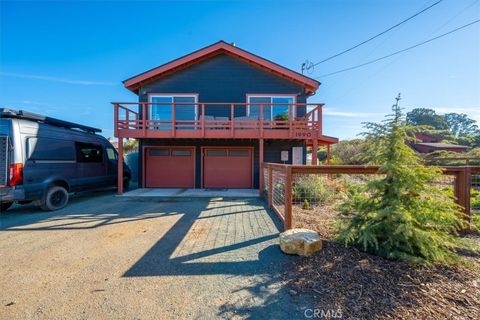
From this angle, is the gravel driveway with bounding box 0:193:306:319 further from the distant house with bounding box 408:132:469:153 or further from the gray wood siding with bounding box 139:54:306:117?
the gray wood siding with bounding box 139:54:306:117

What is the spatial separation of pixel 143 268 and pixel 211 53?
31.5ft

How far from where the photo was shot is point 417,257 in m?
2.67

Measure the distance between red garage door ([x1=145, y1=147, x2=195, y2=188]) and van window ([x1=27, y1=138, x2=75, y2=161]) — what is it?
133 inches

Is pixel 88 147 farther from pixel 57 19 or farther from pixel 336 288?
pixel 336 288

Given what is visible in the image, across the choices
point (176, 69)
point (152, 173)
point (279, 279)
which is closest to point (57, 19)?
point (176, 69)

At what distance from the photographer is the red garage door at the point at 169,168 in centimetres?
990

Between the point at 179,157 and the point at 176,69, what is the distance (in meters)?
4.18

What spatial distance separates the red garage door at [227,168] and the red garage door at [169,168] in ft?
2.35

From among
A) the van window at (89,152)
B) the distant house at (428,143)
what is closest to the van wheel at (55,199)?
the van window at (89,152)

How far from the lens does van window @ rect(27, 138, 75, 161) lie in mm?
5453

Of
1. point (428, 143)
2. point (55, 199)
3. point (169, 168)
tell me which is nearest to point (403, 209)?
point (55, 199)

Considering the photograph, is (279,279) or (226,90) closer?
(279,279)

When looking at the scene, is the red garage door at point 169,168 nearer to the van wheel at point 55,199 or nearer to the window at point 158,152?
the window at point 158,152

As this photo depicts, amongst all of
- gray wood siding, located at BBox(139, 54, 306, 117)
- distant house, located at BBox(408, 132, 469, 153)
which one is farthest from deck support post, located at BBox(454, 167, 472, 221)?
gray wood siding, located at BBox(139, 54, 306, 117)
